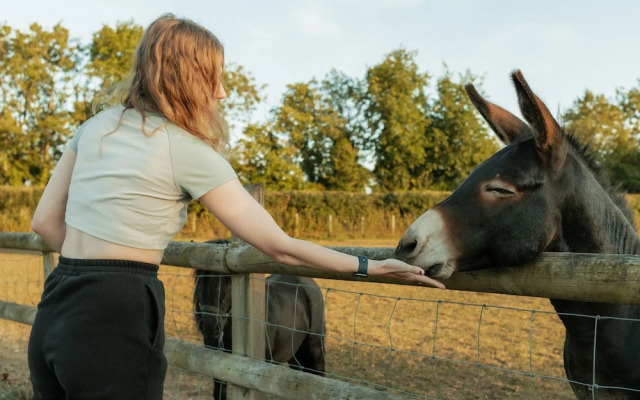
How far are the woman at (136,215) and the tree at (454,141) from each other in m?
46.2

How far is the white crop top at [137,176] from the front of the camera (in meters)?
1.74

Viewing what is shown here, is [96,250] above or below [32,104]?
below

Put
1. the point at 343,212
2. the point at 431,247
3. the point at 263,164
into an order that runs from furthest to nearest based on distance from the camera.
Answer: the point at 263,164
the point at 343,212
the point at 431,247

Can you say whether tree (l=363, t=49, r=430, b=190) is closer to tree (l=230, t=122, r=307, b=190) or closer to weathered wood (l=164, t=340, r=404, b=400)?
tree (l=230, t=122, r=307, b=190)

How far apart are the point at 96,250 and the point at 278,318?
3656 millimetres

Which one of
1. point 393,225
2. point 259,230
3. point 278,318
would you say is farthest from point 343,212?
point 259,230

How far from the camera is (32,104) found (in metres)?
37.1

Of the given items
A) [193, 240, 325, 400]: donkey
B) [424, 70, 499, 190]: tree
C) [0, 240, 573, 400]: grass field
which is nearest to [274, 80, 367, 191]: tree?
[424, 70, 499, 190]: tree

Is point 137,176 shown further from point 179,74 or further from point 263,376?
point 263,376

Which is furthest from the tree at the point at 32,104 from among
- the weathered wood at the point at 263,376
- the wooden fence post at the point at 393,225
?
the weathered wood at the point at 263,376

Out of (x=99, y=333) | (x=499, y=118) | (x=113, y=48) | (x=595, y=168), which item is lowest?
(x=99, y=333)

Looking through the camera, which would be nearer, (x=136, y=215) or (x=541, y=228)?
(x=136, y=215)

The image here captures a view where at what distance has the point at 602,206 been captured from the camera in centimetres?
250

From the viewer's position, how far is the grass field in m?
5.28
